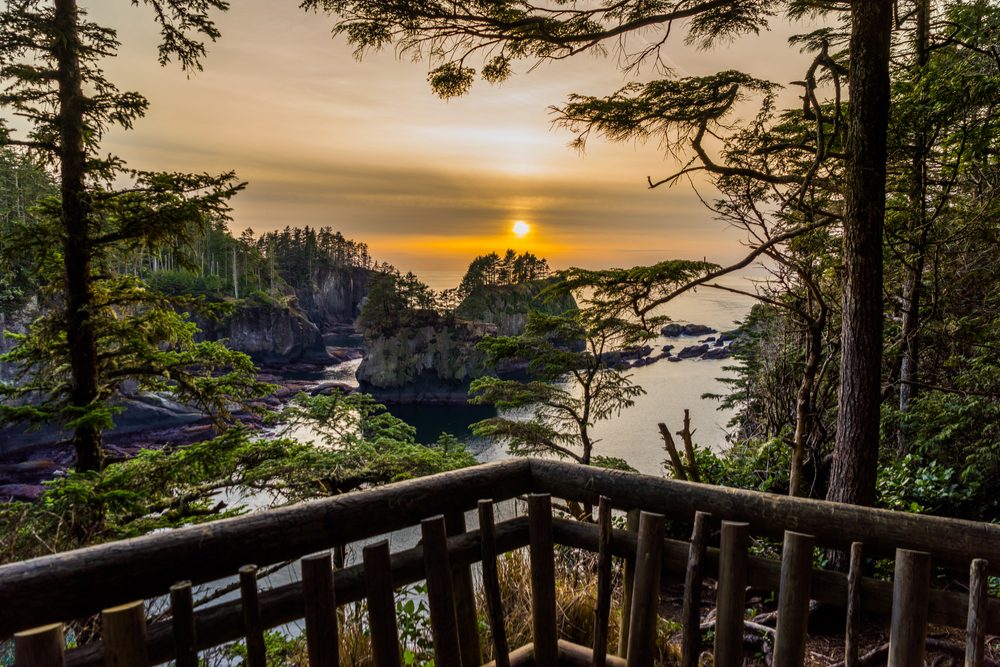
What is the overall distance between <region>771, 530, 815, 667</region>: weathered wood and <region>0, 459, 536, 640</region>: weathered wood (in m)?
1.04

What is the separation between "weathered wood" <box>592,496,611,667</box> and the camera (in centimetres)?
194

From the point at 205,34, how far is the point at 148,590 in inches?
323

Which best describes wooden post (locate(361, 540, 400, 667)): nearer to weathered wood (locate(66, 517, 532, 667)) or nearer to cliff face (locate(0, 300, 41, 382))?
weathered wood (locate(66, 517, 532, 667))

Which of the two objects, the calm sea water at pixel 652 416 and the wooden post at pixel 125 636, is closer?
the wooden post at pixel 125 636

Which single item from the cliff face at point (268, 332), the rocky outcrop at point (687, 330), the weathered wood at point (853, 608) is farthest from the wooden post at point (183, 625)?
the rocky outcrop at point (687, 330)

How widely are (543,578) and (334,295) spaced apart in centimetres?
9232

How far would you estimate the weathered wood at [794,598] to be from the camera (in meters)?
1.63

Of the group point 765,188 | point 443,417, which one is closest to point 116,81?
point 765,188

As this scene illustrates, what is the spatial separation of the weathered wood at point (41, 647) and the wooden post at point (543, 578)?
4.39ft

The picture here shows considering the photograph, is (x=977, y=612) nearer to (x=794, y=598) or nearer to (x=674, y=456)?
(x=794, y=598)

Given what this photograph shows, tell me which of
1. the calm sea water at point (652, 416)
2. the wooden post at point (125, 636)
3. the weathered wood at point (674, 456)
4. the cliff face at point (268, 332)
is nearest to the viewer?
the wooden post at point (125, 636)

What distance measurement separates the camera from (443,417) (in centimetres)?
4384

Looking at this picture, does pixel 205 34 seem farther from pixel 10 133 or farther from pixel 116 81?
pixel 10 133

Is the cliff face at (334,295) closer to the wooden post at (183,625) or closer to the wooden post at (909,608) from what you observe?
the wooden post at (183,625)
